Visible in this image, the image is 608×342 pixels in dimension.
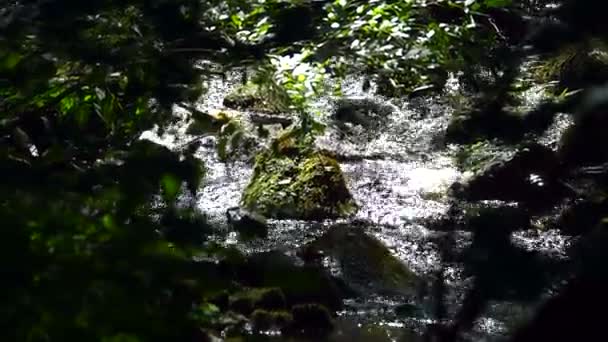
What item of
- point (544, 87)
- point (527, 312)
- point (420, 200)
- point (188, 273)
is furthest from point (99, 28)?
point (420, 200)

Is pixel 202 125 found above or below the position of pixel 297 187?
above

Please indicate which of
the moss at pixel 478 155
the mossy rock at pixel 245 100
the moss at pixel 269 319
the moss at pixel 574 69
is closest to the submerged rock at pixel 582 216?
the moss at pixel 478 155

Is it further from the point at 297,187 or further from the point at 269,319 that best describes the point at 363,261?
the point at 269,319

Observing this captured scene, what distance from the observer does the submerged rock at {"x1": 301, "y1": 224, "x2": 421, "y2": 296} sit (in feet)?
16.3

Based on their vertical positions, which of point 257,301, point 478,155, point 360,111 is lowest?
point 257,301

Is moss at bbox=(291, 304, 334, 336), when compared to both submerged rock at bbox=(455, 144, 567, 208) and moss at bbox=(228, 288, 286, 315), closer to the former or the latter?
moss at bbox=(228, 288, 286, 315)

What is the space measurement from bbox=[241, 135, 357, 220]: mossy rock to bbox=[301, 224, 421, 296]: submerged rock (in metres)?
0.25

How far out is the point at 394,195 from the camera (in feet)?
20.5

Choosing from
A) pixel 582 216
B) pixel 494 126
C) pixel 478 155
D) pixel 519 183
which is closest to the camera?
pixel 494 126

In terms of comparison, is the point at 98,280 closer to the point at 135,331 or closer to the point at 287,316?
the point at 135,331

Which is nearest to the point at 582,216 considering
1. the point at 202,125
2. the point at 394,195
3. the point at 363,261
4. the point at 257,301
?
the point at 394,195

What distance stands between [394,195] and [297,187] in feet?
2.39

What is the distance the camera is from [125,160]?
2.54 meters

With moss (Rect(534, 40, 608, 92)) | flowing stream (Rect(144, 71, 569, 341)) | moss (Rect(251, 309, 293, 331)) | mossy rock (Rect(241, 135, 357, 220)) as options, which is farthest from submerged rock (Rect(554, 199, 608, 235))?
moss (Rect(251, 309, 293, 331))
